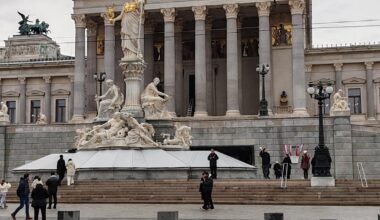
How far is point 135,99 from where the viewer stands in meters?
42.8

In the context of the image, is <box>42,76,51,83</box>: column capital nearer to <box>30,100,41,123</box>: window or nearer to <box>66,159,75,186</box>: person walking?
<box>30,100,41,123</box>: window

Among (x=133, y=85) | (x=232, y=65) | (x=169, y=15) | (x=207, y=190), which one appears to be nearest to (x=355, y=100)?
(x=232, y=65)

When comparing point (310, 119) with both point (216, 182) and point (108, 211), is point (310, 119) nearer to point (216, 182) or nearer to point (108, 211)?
point (216, 182)

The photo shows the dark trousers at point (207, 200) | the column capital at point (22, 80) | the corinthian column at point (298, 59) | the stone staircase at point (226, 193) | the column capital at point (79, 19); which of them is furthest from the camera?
the column capital at point (22, 80)

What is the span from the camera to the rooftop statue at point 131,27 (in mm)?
41844

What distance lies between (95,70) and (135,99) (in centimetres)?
3507

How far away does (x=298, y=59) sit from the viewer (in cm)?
6694

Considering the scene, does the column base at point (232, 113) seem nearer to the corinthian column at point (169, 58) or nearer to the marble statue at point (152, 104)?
the corinthian column at point (169, 58)

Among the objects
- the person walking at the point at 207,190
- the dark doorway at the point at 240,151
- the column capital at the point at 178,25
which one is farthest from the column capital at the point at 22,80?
the person walking at the point at 207,190

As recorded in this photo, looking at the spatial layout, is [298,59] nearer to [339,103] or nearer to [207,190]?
[339,103]

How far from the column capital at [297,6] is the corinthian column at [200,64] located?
9.02 metres

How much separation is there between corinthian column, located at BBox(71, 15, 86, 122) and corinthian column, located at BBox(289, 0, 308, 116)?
899 inches

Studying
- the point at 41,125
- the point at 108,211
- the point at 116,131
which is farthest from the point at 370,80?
the point at 108,211

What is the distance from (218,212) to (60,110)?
63707 millimetres
